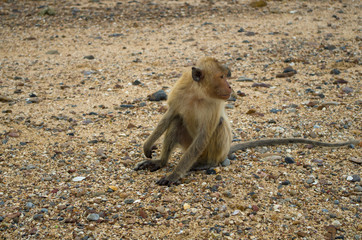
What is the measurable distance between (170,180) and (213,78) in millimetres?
1442

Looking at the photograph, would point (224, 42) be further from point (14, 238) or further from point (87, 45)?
point (14, 238)

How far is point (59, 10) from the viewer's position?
46.4 ft

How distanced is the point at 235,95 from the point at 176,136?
284 centimetres

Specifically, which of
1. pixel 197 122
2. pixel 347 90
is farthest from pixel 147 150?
pixel 347 90

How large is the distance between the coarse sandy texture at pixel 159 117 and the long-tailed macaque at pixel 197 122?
212 millimetres

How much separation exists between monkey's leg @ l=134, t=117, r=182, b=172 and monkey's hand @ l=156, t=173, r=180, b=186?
49 centimetres

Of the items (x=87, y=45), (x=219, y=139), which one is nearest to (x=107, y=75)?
(x=87, y=45)

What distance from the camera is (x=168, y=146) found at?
5.57 metres

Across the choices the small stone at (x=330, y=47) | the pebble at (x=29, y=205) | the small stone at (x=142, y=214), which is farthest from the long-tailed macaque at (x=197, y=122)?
the small stone at (x=330, y=47)

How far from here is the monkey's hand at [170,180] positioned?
5.07m

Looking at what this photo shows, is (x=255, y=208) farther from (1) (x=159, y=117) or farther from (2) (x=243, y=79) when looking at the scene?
(2) (x=243, y=79)

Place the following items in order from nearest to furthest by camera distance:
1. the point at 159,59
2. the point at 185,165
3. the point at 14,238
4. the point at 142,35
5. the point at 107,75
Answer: the point at 14,238
the point at 185,165
the point at 107,75
the point at 159,59
the point at 142,35

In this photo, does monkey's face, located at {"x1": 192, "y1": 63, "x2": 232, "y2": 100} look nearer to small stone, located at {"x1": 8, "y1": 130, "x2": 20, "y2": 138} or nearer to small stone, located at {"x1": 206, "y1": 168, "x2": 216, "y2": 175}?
small stone, located at {"x1": 206, "y1": 168, "x2": 216, "y2": 175}

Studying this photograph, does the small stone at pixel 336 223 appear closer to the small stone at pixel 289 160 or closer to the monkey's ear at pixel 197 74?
the small stone at pixel 289 160
